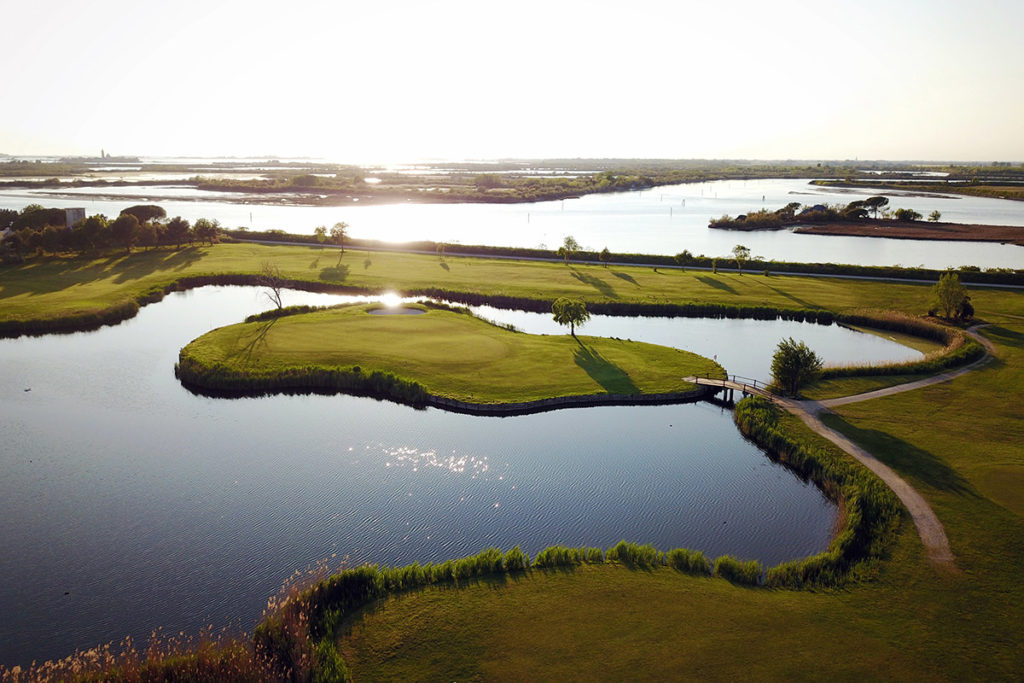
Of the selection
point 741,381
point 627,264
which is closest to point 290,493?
point 741,381

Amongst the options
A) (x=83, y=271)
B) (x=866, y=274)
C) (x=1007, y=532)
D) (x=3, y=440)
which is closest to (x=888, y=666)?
(x=1007, y=532)

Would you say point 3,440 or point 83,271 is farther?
point 83,271

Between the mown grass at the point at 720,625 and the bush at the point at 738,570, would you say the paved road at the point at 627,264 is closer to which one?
the mown grass at the point at 720,625

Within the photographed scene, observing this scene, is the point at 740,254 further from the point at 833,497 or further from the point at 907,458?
the point at 833,497

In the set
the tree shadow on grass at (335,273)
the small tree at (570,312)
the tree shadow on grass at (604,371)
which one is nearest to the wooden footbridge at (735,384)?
the tree shadow on grass at (604,371)

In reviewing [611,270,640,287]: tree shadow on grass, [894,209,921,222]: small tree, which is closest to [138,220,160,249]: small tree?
[611,270,640,287]: tree shadow on grass

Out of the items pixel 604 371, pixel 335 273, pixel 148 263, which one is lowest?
pixel 604 371

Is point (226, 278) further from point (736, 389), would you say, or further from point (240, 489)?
point (736, 389)
